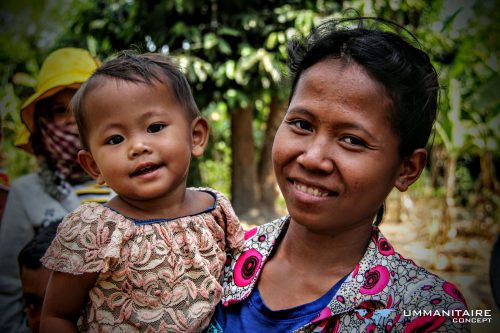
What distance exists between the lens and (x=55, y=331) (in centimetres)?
130

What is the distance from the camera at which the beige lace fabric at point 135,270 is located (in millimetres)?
1271

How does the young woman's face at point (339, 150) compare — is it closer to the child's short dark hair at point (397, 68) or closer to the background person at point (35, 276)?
the child's short dark hair at point (397, 68)

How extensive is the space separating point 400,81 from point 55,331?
124cm

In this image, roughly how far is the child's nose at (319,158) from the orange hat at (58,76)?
5.19ft

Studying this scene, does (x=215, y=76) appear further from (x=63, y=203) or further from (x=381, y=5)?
(x=63, y=203)

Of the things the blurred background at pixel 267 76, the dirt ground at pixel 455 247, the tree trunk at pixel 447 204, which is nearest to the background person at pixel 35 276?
the blurred background at pixel 267 76

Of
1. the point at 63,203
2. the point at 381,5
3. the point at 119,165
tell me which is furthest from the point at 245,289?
the point at 381,5

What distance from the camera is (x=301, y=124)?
51.3 inches

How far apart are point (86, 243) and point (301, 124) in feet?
2.36

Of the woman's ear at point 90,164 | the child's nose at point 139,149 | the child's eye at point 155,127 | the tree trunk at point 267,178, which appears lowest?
the tree trunk at point 267,178

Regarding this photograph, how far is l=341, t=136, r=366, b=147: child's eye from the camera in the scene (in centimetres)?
120

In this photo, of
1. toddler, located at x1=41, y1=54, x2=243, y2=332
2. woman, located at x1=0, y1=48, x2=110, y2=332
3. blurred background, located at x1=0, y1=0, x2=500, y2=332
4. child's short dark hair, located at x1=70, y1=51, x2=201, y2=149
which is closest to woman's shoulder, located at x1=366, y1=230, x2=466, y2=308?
toddler, located at x1=41, y1=54, x2=243, y2=332

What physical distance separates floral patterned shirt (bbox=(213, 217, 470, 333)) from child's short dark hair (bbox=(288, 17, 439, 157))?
1.07ft

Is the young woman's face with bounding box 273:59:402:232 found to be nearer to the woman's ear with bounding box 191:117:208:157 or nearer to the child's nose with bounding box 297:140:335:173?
the child's nose with bounding box 297:140:335:173
